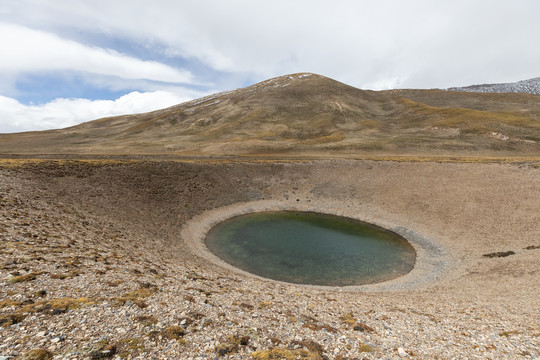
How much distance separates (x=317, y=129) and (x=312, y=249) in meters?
108

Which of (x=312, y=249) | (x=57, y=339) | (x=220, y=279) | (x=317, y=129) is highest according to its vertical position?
(x=317, y=129)

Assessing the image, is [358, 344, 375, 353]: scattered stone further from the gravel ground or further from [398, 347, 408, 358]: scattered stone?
[398, 347, 408, 358]: scattered stone

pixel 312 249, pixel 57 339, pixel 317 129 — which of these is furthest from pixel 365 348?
pixel 317 129

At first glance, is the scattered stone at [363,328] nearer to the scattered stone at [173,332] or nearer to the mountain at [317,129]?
→ the scattered stone at [173,332]

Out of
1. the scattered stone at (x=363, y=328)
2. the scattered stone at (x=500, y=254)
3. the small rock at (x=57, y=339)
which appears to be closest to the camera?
the small rock at (x=57, y=339)

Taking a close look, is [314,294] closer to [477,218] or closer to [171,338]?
[171,338]

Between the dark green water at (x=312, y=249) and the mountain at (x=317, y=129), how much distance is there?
4996 cm

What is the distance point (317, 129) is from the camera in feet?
436

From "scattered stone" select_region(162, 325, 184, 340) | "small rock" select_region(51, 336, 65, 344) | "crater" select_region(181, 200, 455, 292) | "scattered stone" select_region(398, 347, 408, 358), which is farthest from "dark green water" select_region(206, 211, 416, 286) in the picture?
"small rock" select_region(51, 336, 65, 344)

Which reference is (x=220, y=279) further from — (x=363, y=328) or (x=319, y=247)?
(x=319, y=247)

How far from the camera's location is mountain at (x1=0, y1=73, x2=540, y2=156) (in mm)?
93188

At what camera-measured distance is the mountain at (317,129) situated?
93188 mm

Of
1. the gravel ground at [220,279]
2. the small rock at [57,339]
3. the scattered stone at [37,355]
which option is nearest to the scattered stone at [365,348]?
the gravel ground at [220,279]

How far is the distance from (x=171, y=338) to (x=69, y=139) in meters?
179
